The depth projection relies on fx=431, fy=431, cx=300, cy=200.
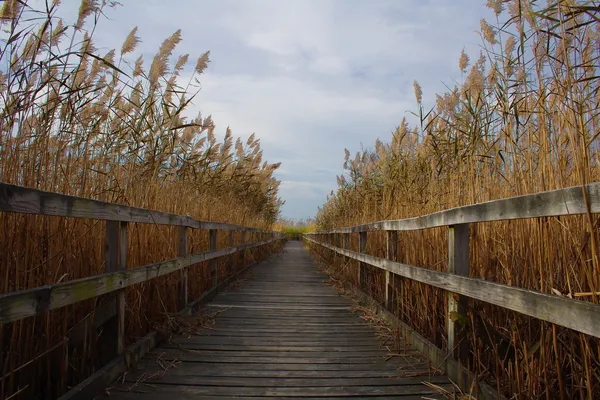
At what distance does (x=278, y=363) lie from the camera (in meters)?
3.00

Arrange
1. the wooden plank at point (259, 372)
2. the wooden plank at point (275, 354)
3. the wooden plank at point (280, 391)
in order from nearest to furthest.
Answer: the wooden plank at point (280, 391)
the wooden plank at point (259, 372)
the wooden plank at point (275, 354)

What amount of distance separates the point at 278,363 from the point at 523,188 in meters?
1.93

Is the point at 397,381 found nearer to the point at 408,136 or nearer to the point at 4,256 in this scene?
the point at 4,256

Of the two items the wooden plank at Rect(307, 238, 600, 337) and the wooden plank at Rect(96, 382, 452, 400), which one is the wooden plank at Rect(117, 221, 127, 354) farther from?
the wooden plank at Rect(307, 238, 600, 337)

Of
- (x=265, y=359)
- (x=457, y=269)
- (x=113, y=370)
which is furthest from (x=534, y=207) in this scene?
(x=113, y=370)

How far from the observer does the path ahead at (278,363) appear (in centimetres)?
245

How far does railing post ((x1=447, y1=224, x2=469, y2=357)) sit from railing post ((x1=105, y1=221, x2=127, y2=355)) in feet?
6.26

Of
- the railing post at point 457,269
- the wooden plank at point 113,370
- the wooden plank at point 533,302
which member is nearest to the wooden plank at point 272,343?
the wooden plank at point 113,370

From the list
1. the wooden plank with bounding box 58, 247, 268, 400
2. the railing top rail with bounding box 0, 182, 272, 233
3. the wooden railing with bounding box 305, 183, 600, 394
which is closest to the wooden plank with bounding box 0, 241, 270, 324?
the railing top rail with bounding box 0, 182, 272, 233

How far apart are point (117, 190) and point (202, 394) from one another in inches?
60.1

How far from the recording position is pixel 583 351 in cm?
158

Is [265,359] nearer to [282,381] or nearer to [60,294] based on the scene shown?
[282,381]

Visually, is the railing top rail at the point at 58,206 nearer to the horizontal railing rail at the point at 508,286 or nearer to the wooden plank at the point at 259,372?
the wooden plank at the point at 259,372

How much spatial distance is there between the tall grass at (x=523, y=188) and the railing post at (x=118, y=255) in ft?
6.35
